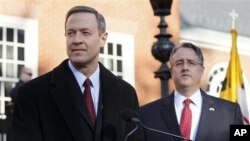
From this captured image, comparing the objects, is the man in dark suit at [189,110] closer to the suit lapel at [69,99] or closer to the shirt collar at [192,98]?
the shirt collar at [192,98]

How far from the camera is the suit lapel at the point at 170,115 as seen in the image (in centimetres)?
576

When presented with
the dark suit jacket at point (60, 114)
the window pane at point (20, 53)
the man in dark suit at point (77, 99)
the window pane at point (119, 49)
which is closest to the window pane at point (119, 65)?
the window pane at point (119, 49)

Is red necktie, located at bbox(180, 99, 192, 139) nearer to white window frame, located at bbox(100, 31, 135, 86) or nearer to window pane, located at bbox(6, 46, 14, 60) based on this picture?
window pane, located at bbox(6, 46, 14, 60)

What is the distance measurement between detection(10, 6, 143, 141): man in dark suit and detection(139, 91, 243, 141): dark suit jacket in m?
1.48

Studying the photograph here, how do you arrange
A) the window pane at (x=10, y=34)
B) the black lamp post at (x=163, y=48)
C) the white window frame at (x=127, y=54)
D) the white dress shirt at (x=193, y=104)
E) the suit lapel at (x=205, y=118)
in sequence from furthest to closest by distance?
the white window frame at (x=127, y=54)
the window pane at (x=10, y=34)
the black lamp post at (x=163, y=48)
the white dress shirt at (x=193, y=104)
the suit lapel at (x=205, y=118)

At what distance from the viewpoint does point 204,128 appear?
18.8 ft

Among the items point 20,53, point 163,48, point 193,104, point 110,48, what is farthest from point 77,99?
point 110,48

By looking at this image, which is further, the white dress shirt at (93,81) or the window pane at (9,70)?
the window pane at (9,70)

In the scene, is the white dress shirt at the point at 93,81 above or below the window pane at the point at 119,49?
below

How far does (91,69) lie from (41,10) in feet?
37.3

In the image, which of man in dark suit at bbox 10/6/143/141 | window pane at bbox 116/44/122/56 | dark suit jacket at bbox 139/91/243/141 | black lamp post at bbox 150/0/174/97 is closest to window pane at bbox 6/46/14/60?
window pane at bbox 116/44/122/56

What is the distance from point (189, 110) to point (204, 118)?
0.12m

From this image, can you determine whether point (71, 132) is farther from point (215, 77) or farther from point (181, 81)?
point (215, 77)

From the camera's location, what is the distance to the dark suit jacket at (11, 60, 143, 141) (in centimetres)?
402
